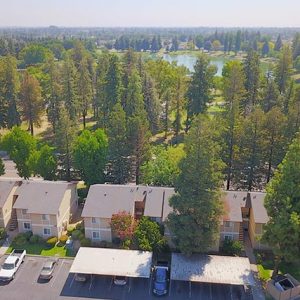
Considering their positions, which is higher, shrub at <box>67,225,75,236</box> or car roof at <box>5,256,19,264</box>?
car roof at <box>5,256,19,264</box>

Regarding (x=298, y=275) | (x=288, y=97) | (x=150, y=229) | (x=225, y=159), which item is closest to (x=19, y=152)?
(x=150, y=229)

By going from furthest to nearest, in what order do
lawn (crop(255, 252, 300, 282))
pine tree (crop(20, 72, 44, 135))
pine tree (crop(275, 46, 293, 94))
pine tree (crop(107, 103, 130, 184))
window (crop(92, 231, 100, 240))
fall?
1. pine tree (crop(275, 46, 293, 94))
2. pine tree (crop(20, 72, 44, 135))
3. pine tree (crop(107, 103, 130, 184))
4. window (crop(92, 231, 100, 240))
5. lawn (crop(255, 252, 300, 282))

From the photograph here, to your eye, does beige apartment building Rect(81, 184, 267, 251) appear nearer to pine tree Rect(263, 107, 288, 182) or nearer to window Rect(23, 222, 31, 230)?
window Rect(23, 222, 31, 230)

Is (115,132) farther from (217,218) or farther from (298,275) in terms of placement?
(298,275)

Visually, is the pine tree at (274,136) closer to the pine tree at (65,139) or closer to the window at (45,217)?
the pine tree at (65,139)

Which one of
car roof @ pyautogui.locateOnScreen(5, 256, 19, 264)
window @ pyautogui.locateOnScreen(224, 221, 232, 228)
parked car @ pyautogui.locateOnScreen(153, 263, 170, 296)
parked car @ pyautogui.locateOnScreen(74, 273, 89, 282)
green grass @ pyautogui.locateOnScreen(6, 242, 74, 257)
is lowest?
green grass @ pyautogui.locateOnScreen(6, 242, 74, 257)

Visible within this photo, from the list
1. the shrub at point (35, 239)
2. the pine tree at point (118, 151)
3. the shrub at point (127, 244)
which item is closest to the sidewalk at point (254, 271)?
the shrub at point (127, 244)

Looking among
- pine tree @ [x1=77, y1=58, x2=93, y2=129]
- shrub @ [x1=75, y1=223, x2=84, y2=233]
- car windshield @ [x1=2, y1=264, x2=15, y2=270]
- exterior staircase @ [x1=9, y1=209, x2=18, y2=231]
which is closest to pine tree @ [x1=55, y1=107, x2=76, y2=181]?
exterior staircase @ [x1=9, y1=209, x2=18, y2=231]
